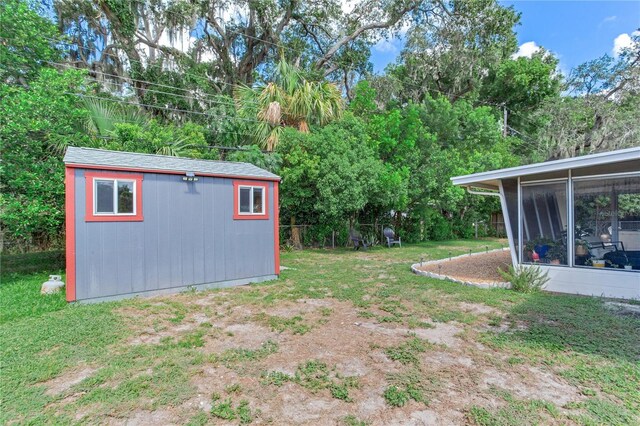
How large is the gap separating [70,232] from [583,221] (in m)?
9.11

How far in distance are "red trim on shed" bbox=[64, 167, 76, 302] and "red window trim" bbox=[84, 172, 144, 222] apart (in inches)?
6.9

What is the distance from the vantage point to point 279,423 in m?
2.43

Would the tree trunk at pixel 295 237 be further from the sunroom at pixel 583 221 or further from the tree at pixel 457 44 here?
the tree at pixel 457 44

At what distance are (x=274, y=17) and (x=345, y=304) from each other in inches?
629

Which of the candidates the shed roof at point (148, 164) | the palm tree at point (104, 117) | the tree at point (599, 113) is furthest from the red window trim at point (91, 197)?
the tree at point (599, 113)

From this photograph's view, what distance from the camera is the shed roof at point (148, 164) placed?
5328mm

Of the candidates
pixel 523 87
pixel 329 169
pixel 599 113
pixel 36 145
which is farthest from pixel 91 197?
pixel 523 87

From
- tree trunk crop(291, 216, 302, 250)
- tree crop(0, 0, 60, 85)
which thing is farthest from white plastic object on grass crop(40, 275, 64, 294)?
tree trunk crop(291, 216, 302, 250)

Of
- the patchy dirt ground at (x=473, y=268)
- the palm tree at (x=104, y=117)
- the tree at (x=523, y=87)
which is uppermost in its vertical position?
the tree at (x=523, y=87)

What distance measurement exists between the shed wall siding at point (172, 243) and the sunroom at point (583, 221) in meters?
5.69

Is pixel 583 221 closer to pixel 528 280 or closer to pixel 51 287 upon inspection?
pixel 528 280

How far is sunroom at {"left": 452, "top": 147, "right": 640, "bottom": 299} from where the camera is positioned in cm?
562

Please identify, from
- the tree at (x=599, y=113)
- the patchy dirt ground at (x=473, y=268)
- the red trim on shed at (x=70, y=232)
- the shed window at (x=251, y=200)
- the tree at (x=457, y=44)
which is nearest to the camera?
the red trim on shed at (x=70, y=232)

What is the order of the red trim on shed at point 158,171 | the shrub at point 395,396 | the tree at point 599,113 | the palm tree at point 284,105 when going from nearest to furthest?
the shrub at point 395,396, the red trim on shed at point 158,171, the palm tree at point 284,105, the tree at point 599,113
